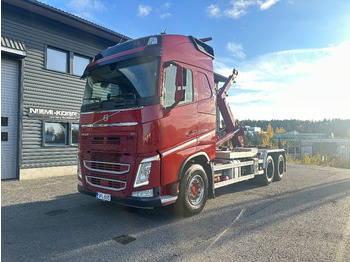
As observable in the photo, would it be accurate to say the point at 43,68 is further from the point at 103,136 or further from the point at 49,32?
the point at 103,136

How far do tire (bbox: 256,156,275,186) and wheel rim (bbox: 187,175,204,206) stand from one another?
4.32m

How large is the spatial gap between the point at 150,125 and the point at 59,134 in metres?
8.08

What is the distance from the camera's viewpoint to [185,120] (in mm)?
5094

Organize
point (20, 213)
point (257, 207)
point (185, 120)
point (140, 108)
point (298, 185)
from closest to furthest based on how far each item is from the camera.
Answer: point (140, 108)
point (185, 120)
point (20, 213)
point (257, 207)
point (298, 185)

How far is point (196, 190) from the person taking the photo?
5426mm

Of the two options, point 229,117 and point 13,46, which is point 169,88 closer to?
point 229,117

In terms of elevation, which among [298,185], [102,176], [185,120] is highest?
[185,120]

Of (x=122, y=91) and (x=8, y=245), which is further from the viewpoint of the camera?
(x=122, y=91)

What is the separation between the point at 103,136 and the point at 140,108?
40.3 inches

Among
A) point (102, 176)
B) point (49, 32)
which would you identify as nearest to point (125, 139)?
point (102, 176)

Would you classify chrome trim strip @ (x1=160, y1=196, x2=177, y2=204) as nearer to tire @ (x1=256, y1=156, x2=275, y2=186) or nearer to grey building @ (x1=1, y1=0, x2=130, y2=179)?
tire @ (x1=256, y1=156, x2=275, y2=186)

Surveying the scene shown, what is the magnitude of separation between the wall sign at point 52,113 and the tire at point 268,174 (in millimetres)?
8339

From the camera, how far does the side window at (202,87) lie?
562cm

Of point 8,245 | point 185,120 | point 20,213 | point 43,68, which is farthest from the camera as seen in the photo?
point 43,68
